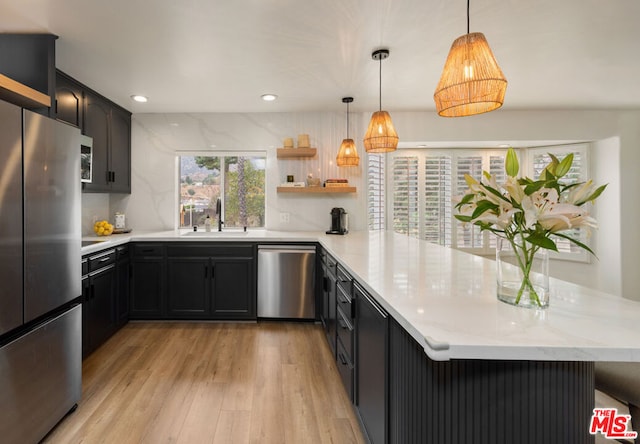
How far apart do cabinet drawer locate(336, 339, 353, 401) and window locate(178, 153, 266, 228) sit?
244cm

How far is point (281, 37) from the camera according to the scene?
2238 mm

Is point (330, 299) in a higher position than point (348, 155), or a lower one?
lower

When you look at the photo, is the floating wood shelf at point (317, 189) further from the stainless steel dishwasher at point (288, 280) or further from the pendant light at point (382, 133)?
the pendant light at point (382, 133)

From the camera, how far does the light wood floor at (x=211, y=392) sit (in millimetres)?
1803

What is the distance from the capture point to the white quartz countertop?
2.75 ft

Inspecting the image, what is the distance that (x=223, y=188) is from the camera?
423 centimetres

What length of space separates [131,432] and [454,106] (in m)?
2.32

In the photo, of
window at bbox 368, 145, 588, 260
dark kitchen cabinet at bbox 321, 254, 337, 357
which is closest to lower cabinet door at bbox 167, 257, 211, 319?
dark kitchen cabinet at bbox 321, 254, 337, 357

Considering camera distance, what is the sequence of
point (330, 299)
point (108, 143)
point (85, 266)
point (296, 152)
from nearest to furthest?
1. point (85, 266)
2. point (330, 299)
3. point (108, 143)
4. point (296, 152)

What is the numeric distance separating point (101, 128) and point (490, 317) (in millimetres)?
3873

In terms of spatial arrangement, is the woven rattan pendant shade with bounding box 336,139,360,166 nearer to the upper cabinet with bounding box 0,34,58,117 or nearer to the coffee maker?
the coffee maker

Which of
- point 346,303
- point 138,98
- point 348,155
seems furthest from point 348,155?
point 138,98

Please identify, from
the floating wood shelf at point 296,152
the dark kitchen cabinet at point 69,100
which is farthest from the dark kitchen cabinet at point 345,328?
the dark kitchen cabinet at point 69,100

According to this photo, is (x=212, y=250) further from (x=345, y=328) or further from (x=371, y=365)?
(x=371, y=365)
